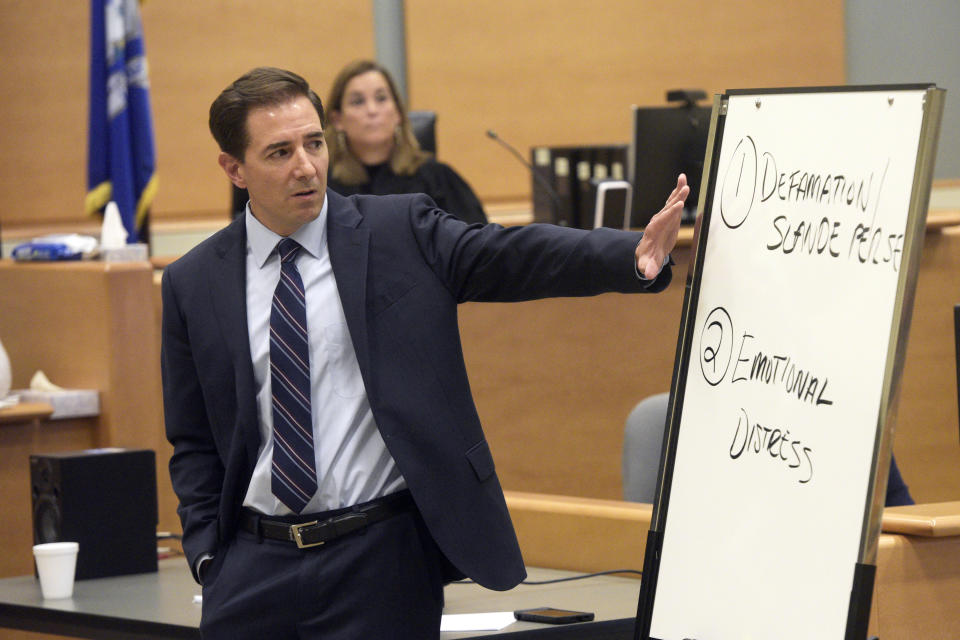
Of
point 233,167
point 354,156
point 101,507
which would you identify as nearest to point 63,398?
point 101,507

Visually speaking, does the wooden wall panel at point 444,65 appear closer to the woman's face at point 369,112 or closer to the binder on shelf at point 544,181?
the binder on shelf at point 544,181

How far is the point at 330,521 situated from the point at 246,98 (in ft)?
2.18

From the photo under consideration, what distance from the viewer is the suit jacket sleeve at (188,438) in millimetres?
2361

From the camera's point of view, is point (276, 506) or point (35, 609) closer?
point (276, 506)

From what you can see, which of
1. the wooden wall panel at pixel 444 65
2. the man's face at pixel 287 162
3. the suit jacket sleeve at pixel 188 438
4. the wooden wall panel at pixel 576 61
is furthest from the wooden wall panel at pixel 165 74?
the man's face at pixel 287 162

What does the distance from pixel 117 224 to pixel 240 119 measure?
6.82 ft

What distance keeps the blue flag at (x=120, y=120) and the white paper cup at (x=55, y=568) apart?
5.40 feet

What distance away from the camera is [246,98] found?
228 centimetres

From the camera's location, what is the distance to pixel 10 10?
5828mm

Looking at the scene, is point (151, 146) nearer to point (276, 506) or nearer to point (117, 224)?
point (117, 224)

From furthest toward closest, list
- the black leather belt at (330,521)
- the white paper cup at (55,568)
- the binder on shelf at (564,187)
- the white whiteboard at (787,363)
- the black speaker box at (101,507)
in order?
the binder on shelf at (564,187) → the black speaker box at (101,507) → the white paper cup at (55,568) → the black leather belt at (330,521) → the white whiteboard at (787,363)

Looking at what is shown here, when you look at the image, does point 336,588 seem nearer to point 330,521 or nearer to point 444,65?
point 330,521

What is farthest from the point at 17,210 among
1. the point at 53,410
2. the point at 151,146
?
the point at 53,410

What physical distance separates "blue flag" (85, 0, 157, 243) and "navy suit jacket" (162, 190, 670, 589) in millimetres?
2348
